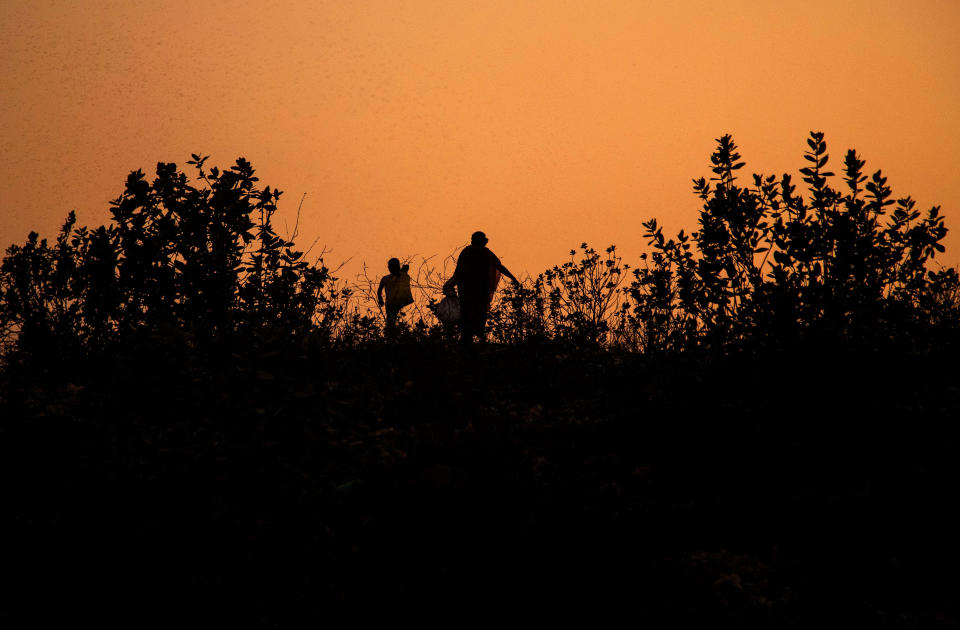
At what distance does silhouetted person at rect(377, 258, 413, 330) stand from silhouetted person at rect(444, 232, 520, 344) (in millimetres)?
1029

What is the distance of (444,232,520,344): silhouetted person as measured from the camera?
38.5ft

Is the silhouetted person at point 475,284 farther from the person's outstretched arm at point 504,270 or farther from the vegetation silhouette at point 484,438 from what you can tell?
the vegetation silhouette at point 484,438

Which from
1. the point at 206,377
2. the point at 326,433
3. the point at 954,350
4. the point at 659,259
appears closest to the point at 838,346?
the point at 954,350

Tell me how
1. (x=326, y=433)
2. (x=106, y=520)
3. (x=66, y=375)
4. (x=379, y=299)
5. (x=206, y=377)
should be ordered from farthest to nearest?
(x=379, y=299) → (x=66, y=375) → (x=206, y=377) → (x=326, y=433) → (x=106, y=520)

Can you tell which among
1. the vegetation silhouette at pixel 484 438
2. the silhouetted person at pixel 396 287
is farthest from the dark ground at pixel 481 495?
the silhouetted person at pixel 396 287

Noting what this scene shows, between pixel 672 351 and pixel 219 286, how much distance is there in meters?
5.29

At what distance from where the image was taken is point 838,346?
6.70 m

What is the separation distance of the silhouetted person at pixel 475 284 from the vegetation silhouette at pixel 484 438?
1.80 m

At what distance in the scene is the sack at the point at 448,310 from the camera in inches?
452

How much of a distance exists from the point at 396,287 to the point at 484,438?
6576 mm

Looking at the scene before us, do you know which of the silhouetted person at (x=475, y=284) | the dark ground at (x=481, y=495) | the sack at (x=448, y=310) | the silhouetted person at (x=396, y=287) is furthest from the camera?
the silhouetted person at (x=396, y=287)

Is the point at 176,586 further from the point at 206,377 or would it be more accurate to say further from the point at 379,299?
the point at 379,299

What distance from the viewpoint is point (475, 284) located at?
38.9 feet

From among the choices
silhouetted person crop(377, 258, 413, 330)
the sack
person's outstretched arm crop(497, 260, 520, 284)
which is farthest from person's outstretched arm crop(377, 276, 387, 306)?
person's outstretched arm crop(497, 260, 520, 284)
